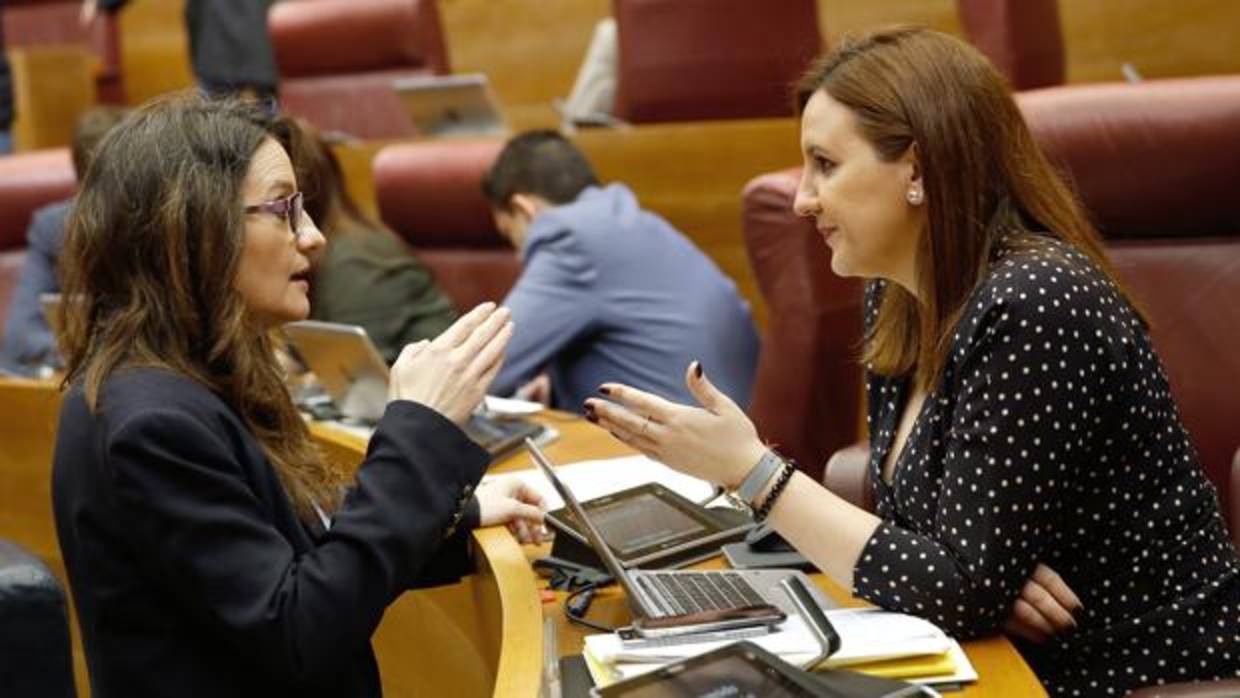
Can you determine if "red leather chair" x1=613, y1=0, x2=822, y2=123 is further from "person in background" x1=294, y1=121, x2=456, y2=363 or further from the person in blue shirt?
"person in background" x1=294, y1=121, x2=456, y2=363

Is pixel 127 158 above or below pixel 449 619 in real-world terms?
above

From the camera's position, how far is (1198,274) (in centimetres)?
156

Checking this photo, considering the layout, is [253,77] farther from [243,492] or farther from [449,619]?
[243,492]

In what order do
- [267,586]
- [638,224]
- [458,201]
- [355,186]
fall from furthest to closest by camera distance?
1. [355,186]
2. [458,201]
3. [638,224]
4. [267,586]

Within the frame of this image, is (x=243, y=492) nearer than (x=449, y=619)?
Yes

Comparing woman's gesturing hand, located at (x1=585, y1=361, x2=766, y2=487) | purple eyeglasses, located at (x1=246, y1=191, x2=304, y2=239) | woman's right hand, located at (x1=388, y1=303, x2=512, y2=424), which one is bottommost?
woman's gesturing hand, located at (x1=585, y1=361, x2=766, y2=487)

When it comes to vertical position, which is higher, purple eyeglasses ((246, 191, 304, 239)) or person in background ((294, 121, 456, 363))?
purple eyeglasses ((246, 191, 304, 239))

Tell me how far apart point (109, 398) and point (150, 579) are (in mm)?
121

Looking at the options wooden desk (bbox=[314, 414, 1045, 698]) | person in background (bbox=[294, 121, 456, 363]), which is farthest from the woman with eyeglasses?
person in background (bbox=[294, 121, 456, 363])

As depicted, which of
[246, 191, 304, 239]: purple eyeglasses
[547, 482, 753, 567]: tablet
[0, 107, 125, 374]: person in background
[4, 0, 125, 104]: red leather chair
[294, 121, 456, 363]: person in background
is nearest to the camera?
[246, 191, 304, 239]: purple eyeglasses

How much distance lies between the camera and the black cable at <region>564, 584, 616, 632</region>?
3.55ft

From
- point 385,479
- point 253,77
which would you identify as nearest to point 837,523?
point 385,479

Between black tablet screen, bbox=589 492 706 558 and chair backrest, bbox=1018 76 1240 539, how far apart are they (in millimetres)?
586

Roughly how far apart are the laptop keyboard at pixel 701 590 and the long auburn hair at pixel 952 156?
0.21 m
